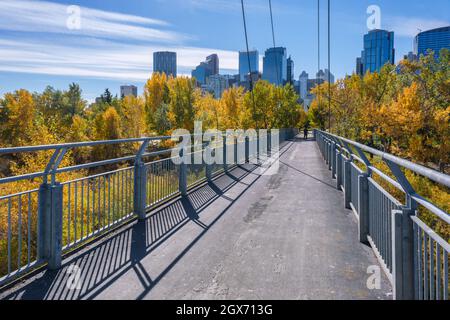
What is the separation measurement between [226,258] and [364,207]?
2.17 m

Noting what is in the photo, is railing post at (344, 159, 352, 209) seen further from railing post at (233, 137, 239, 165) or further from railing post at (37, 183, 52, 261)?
railing post at (233, 137, 239, 165)

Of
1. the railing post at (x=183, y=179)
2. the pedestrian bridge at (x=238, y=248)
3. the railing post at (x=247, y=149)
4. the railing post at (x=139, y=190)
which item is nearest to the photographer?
the pedestrian bridge at (x=238, y=248)

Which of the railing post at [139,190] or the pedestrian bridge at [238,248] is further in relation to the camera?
the railing post at [139,190]

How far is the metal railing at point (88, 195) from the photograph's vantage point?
429 centimetres

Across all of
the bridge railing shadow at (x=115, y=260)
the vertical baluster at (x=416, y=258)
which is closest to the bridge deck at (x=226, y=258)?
the bridge railing shadow at (x=115, y=260)

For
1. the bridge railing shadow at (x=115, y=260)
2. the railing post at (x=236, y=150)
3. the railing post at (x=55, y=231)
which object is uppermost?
the railing post at (x=236, y=150)

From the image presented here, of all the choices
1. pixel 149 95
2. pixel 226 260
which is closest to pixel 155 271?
pixel 226 260

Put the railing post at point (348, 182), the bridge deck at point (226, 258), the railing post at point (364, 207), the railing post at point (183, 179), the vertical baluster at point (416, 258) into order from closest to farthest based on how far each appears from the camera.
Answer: the vertical baluster at point (416, 258) < the bridge deck at point (226, 258) < the railing post at point (364, 207) < the railing post at point (348, 182) < the railing post at point (183, 179)

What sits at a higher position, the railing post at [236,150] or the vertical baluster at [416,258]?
the railing post at [236,150]

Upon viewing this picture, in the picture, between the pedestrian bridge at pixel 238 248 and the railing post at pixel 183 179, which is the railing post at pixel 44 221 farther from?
the railing post at pixel 183 179

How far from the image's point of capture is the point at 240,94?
55.6 meters

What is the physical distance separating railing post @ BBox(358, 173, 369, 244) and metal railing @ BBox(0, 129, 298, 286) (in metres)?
3.75

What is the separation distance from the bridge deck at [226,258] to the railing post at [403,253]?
0.56 metres
